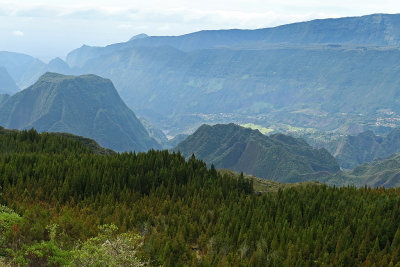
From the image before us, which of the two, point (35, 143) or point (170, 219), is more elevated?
point (35, 143)

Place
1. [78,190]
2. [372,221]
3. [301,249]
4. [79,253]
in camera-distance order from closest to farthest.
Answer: [79,253], [301,249], [372,221], [78,190]

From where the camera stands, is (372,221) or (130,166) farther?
(130,166)

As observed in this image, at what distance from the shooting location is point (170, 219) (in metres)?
68.0

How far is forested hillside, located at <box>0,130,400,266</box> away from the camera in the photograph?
46.7m

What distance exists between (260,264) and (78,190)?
47796mm

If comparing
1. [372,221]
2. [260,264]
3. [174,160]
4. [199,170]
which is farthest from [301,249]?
[174,160]

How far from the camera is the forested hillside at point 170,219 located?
1839 inches

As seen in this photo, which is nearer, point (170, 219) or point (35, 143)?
point (170, 219)

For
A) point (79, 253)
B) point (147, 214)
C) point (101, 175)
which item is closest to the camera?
A: point (79, 253)

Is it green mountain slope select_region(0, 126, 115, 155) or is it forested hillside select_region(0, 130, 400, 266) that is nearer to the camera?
forested hillside select_region(0, 130, 400, 266)

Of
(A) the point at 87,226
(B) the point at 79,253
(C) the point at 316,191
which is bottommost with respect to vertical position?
(C) the point at 316,191

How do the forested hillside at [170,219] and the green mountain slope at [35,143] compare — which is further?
the green mountain slope at [35,143]

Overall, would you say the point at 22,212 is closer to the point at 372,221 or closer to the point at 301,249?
the point at 301,249

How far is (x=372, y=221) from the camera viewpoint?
6481cm
